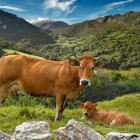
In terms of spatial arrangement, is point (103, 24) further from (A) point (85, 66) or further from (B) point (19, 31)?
(A) point (85, 66)

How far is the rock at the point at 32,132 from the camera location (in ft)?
7.52

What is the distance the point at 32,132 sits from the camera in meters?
2.43

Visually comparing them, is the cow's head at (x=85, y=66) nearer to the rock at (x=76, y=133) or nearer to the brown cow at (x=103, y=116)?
the rock at (x=76, y=133)

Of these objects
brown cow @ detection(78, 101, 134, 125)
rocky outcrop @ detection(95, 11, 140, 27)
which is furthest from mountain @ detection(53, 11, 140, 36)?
brown cow @ detection(78, 101, 134, 125)

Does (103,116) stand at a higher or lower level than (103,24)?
lower

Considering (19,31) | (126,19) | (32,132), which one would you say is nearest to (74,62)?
(32,132)

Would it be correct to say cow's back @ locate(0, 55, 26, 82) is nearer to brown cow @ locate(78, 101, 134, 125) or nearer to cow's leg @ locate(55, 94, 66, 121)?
cow's leg @ locate(55, 94, 66, 121)

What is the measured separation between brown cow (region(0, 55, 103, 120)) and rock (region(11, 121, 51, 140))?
2000 millimetres

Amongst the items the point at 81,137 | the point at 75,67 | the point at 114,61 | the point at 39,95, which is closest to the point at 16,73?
the point at 39,95

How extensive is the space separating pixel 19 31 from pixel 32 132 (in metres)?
170

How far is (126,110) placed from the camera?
386 inches

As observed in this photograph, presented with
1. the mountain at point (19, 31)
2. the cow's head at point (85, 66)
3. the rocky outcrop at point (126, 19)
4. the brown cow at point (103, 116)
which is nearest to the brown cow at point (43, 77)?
the cow's head at point (85, 66)

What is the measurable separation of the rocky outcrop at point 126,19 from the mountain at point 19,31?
61.1 metres

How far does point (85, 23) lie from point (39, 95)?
16562 centimetres
